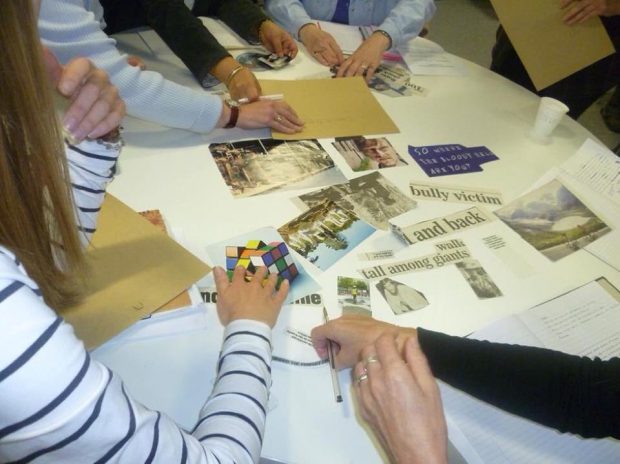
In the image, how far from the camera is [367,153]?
118 centimetres

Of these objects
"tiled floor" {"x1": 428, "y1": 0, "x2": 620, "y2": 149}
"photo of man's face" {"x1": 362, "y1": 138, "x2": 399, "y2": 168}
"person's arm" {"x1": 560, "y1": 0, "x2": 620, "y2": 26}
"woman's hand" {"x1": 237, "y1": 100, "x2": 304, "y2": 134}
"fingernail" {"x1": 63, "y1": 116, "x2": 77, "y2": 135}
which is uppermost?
"person's arm" {"x1": 560, "y1": 0, "x2": 620, "y2": 26}

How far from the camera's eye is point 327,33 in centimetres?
157

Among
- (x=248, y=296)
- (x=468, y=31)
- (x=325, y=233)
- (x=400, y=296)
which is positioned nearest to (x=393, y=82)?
(x=325, y=233)

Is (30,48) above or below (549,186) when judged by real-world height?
above

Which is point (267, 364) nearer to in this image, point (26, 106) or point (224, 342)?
point (224, 342)

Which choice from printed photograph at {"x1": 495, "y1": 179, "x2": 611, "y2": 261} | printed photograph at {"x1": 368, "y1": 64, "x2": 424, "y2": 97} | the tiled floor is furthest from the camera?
the tiled floor

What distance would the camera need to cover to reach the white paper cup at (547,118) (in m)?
1.24

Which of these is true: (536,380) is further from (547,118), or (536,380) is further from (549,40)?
(549,40)

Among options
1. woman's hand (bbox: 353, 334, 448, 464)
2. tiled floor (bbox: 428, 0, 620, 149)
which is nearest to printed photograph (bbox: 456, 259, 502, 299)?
woman's hand (bbox: 353, 334, 448, 464)

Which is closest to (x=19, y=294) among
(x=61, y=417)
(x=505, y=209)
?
(x=61, y=417)

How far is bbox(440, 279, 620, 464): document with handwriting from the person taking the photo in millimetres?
712

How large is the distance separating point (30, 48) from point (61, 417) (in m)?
0.38

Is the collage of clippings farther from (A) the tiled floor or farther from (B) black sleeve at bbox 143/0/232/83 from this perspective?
(A) the tiled floor

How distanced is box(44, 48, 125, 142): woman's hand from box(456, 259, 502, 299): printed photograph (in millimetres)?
678
